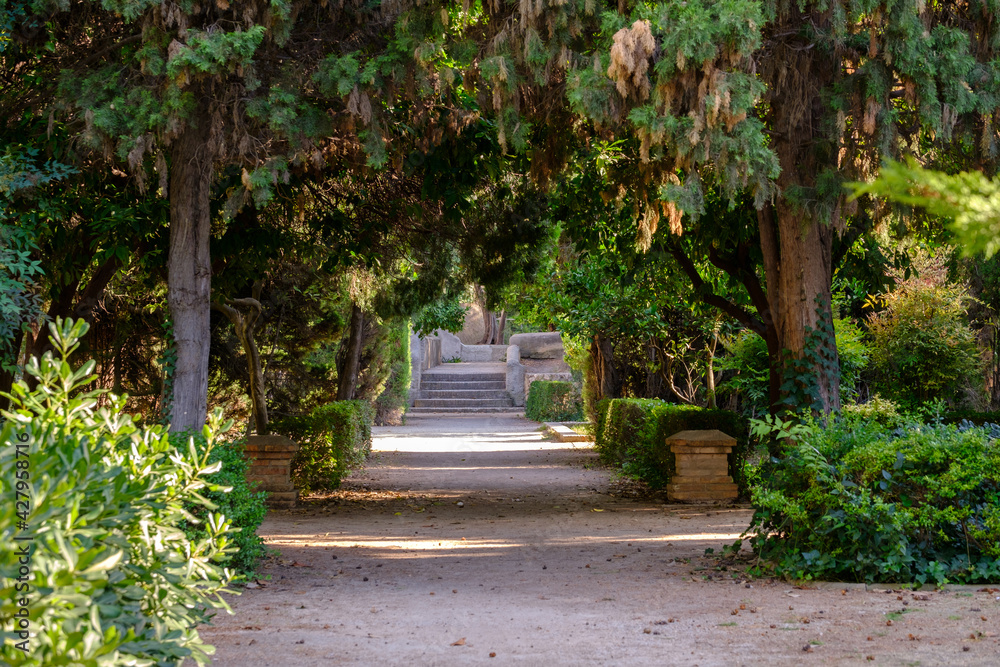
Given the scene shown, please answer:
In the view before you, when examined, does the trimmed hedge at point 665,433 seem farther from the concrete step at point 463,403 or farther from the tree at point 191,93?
the concrete step at point 463,403

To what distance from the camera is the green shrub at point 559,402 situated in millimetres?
28047

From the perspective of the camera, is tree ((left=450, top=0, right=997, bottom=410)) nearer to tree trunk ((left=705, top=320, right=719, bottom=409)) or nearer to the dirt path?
the dirt path

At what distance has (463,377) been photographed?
3675 centimetres

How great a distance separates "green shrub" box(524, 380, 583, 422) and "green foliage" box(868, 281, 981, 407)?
14146 mm

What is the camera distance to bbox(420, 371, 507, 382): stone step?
119ft

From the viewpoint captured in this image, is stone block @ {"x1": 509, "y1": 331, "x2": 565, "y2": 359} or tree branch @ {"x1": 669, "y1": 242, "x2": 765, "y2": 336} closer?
tree branch @ {"x1": 669, "y1": 242, "x2": 765, "y2": 336}

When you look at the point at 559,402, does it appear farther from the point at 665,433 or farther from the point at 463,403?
the point at 665,433

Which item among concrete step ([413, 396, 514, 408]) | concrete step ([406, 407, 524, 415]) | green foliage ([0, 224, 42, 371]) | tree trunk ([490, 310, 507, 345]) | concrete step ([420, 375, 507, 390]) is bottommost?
concrete step ([406, 407, 524, 415])

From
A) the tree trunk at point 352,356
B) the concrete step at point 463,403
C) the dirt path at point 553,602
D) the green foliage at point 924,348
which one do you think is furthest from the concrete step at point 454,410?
the dirt path at point 553,602

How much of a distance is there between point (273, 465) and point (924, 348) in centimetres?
1008

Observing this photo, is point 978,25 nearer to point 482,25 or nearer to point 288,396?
point 482,25

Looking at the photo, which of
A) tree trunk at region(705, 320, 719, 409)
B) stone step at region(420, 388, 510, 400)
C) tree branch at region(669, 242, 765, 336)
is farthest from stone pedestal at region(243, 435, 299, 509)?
stone step at region(420, 388, 510, 400)

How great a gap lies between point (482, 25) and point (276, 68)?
1867 millimetres

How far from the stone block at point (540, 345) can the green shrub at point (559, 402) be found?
33.0 feet
